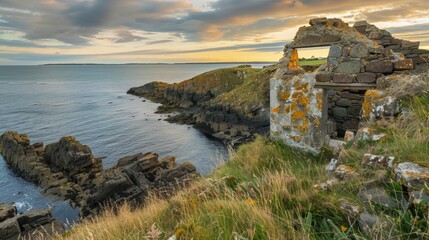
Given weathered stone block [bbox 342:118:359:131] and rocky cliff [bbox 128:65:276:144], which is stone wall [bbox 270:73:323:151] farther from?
rocky cliff [bbox 128:65:276:144]

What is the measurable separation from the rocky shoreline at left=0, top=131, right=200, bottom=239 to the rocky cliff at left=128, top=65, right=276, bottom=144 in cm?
1247

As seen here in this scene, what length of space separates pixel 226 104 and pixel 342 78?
32151mm

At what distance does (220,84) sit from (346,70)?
46185 millimetres

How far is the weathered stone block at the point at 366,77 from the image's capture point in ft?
24.6

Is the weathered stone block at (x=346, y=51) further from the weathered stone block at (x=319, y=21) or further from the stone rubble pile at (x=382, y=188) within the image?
the stone rubble pile at (x=382, y=188)

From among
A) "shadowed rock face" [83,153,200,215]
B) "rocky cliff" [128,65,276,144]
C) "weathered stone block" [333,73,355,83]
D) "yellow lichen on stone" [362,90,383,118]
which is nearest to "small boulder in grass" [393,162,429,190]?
"yellow lichen on stone" [362,90,383,118]

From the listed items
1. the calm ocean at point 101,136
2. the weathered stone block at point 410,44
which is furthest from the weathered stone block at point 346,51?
the calm ocean at point 101,136

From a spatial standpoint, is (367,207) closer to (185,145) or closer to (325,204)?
(325,204)

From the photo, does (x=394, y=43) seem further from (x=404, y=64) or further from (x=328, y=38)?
(x=404, y=64)

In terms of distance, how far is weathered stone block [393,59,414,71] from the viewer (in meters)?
6.91

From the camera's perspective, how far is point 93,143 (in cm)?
3083

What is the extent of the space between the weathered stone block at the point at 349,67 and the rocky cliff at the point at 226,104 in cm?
2147

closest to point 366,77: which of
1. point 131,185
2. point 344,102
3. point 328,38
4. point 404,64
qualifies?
point 404,64

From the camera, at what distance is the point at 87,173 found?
22.6 metres
